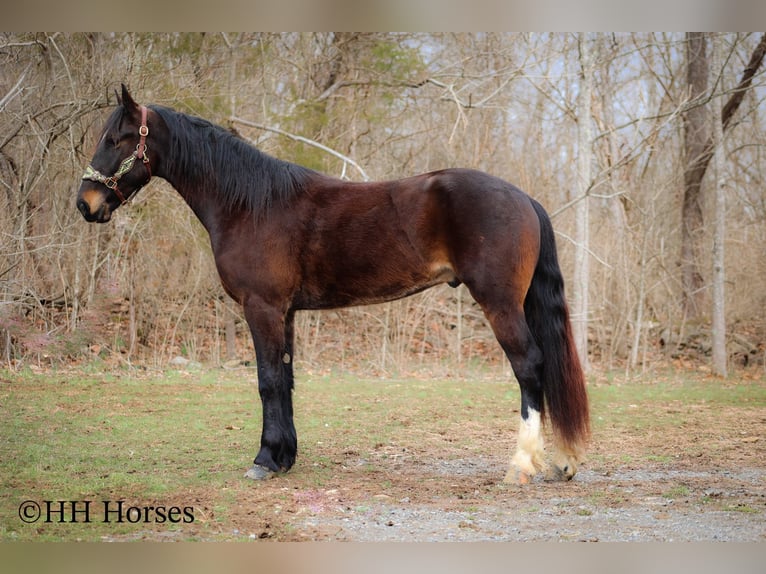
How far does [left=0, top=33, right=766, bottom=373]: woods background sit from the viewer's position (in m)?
8.56

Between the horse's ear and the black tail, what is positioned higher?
the horse's ear

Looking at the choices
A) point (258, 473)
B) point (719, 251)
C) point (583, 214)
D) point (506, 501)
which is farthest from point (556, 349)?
point (719, 251)

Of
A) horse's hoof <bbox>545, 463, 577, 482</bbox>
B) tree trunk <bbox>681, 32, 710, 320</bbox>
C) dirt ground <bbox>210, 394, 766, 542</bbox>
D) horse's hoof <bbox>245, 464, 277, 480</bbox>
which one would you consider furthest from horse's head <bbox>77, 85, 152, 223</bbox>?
tree trunk <bbox>681, 32, 710, 320</bbox>

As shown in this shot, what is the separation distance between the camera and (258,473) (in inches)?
162

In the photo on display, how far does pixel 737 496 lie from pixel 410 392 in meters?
4.54

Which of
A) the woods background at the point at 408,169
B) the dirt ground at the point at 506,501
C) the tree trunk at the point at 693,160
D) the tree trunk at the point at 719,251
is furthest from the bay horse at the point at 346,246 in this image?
the tree trunk at the point at 693,160

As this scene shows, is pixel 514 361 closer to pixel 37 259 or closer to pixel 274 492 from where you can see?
pixel 274 492

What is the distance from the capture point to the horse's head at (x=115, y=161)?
429 cm

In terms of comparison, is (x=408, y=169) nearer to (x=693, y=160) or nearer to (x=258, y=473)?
(x=693, y=160)

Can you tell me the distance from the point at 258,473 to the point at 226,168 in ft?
6.25

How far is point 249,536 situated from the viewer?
3.21m

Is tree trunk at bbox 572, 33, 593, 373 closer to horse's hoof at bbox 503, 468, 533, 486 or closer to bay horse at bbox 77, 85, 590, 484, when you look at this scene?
bay horse at bbox 77, 85, 590, 484

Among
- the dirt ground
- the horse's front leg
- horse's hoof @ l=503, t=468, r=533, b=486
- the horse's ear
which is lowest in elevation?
the dirt ground
